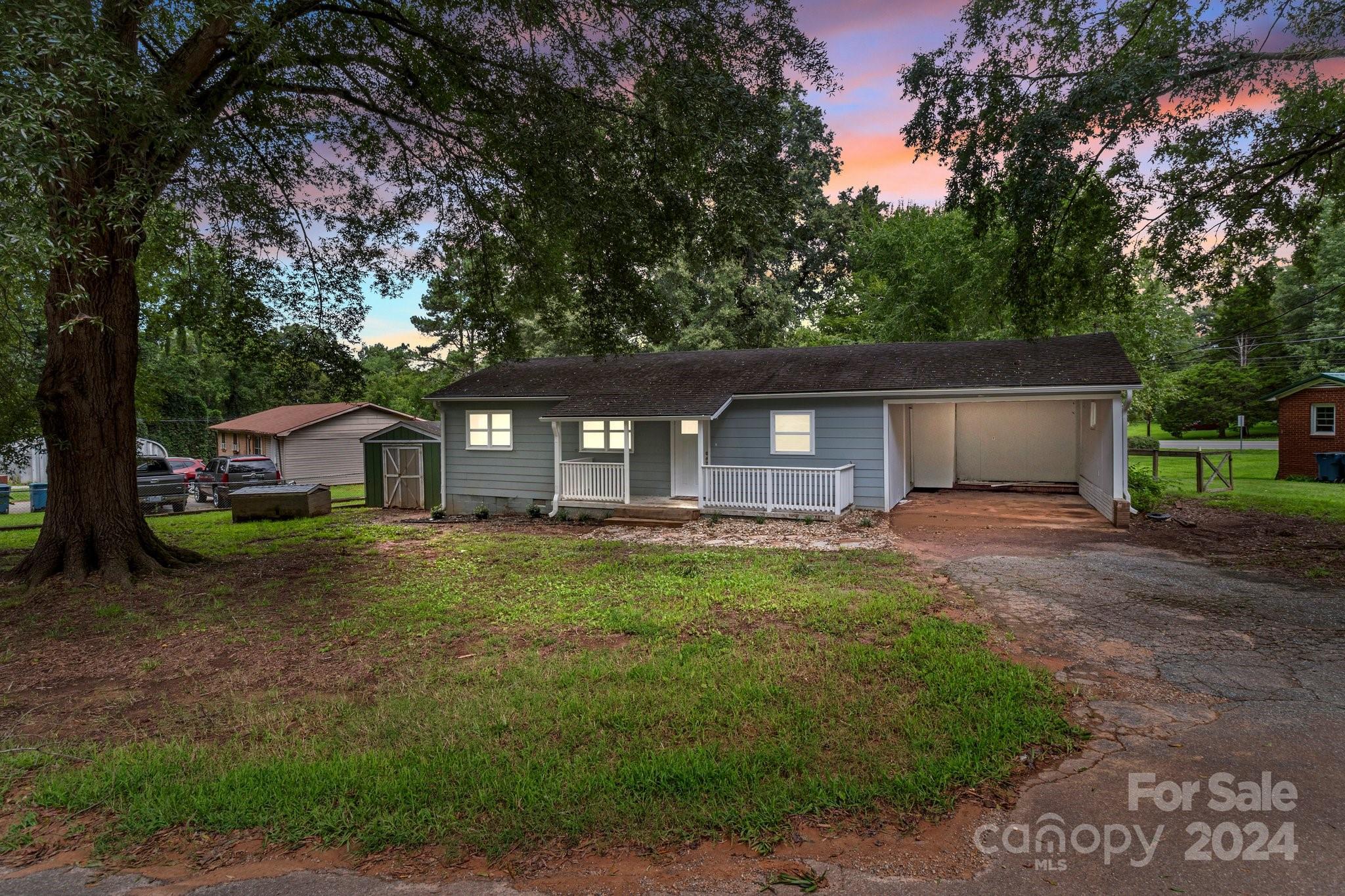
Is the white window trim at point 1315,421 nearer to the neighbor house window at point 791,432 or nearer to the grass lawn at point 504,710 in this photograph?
the neighbor house window at point 791,432

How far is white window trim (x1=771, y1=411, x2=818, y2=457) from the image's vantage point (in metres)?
13.3

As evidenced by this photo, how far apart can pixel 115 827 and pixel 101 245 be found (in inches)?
286

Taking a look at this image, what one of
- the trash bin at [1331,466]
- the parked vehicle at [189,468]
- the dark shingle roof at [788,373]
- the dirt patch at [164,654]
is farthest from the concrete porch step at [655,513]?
the trash bin at [1331,466]

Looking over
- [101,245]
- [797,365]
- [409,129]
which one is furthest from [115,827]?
[797,365]

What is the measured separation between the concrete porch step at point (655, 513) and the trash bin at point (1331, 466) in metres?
18.5

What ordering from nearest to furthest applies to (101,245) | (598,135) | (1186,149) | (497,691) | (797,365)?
(497,691)
(101,245)
(598,135)
(1186,149)
(797,365)

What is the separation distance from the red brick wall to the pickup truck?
1238 inches

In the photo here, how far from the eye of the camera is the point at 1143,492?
13.2m

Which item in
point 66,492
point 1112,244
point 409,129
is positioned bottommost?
point 66,492

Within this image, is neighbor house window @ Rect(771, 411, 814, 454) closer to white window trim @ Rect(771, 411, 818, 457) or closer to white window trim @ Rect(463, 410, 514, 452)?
white window trim @ Rect(771, 411, 818, 457)

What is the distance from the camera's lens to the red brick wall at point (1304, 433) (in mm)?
19094

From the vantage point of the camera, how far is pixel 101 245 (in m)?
7.61

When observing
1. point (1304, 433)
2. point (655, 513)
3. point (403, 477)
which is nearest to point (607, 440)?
point (655, 513)

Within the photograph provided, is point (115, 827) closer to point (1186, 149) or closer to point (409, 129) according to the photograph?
point (409, 129)
